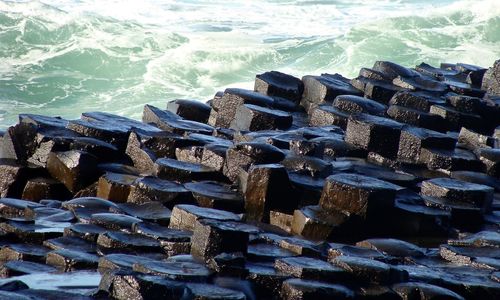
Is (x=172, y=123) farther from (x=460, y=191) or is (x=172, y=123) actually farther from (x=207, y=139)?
(x=460, y=191)

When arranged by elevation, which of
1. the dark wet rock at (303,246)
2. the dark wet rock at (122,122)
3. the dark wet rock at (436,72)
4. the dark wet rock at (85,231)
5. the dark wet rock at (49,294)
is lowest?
the dark wet rock at (85,231)

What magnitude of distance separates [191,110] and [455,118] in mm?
2938

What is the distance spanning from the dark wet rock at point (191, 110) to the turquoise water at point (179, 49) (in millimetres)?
9790

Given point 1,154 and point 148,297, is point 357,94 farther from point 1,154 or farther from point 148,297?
point 148,297

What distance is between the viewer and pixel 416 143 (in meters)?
10.1

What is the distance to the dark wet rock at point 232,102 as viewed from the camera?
11.5 meters

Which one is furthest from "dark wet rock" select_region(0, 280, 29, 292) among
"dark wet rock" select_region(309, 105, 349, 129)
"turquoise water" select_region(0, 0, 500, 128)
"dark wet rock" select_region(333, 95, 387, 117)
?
"turquoise water" select_region(0, 0, 500, 128)

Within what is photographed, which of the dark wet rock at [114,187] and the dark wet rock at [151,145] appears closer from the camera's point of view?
the dark wet rock at [114,187]

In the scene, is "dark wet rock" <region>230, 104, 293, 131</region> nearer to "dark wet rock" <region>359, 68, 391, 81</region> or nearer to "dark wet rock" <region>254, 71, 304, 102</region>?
"dark wet rock" <region>254, 71, 304, 102</region>

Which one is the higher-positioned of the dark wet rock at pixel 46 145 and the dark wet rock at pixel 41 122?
the dark wet rock at pixel 41 122

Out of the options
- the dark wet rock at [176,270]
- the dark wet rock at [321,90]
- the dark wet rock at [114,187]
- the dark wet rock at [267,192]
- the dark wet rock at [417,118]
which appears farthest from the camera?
the dark wet rock at [321,90]

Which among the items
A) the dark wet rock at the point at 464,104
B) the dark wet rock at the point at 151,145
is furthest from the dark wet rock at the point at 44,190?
the dark wet rock at the point at 464,104

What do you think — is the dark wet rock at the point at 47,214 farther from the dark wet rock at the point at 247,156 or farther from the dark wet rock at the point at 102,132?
the dark wet rock at the point at 102,132

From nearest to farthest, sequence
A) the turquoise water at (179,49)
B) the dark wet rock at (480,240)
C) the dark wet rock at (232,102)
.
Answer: the dark wet rock at (480,240), the dark wet rock at (232,102), the turquoise water at (179,49)
